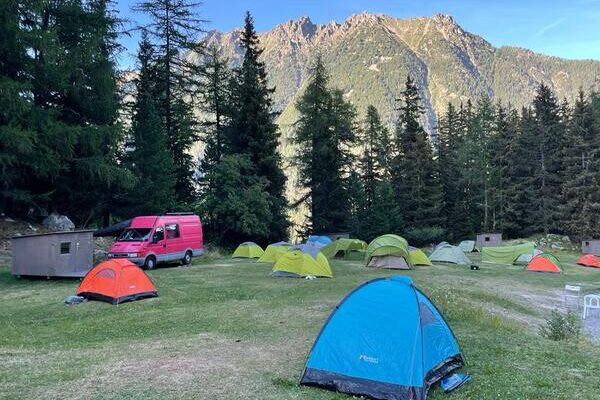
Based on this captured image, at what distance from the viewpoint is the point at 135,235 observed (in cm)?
2075

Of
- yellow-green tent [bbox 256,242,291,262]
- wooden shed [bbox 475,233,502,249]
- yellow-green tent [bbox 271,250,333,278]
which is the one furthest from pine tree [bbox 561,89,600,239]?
yellow-green tent [bbox 271,250,333,278]

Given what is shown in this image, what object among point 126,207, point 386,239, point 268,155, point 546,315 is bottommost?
point 546,315

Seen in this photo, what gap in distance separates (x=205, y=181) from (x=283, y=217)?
6764 mm

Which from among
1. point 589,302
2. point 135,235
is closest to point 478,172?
point 589,302

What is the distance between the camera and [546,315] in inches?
567

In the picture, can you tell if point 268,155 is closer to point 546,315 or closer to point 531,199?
point 546,315

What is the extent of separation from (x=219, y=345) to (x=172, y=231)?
13.7 m

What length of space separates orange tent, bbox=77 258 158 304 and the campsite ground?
34 centimetres

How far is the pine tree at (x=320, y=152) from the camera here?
145ft

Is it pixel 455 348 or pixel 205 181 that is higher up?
pixel 205 181

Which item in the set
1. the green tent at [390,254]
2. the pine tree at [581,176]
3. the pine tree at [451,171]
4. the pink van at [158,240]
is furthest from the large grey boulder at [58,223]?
the pine tree at [581,176]

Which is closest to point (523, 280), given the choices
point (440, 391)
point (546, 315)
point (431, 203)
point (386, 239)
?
point (386, 239)

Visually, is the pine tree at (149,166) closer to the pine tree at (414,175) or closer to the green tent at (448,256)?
the green tent at (448,256)

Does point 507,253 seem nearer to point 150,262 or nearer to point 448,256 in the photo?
point 448,256
